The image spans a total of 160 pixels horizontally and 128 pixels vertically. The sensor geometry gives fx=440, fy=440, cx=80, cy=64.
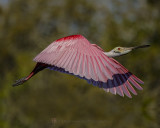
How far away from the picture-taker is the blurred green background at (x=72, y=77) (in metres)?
11.5

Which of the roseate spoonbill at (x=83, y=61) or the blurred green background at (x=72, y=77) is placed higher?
the roseate spoonbill at (x=83, y=61)

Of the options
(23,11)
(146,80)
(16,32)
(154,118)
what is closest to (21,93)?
(146,80)

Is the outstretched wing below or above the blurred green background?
above

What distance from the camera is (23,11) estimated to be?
30.2m

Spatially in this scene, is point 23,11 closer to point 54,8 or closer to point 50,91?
point 54,8

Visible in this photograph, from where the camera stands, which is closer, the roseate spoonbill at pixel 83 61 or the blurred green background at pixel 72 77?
the roseate spoonbill at pixel 83 61

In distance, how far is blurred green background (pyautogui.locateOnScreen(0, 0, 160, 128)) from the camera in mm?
11469

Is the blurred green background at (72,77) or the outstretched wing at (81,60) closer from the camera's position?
the outstretched wing at (81,60)

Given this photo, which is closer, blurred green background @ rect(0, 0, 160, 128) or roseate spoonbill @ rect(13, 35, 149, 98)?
roseate spoonbill @ rect(13, 35, 149, 98)

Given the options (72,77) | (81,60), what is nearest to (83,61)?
(81,60)

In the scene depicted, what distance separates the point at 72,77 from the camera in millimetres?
14570

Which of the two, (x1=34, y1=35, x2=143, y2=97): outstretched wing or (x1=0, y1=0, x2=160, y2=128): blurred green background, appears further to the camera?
(x1=0, y1=0, x2=160, y2=128): blurred green background

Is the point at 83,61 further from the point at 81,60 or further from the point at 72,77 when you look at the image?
the point at 72,77

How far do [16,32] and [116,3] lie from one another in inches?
424
